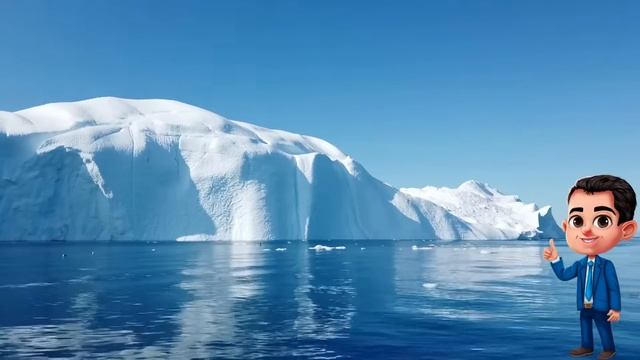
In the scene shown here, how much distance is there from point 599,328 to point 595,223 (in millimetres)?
1549

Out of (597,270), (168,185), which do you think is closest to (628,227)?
(597,270)

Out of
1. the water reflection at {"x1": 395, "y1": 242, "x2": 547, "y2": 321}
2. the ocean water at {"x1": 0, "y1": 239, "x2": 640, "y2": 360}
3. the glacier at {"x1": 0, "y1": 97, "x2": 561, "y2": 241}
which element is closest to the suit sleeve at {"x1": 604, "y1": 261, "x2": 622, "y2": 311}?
the ocean water at {"x1": 0, "y1": 239, "x2": 640, "y2": 360}

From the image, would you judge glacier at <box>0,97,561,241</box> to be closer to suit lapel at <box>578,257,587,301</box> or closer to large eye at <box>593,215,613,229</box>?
suit lapel at <box>578,257,587,301</box>

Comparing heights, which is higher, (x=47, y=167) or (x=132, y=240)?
(x=47, y=167)

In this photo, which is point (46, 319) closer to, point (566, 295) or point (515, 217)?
point (566, 295)

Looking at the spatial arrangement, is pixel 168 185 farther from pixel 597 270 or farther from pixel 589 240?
pixel 589 240

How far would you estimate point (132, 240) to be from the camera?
304ft

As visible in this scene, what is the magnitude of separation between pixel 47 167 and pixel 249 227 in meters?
33.7

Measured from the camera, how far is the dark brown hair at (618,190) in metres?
5.87

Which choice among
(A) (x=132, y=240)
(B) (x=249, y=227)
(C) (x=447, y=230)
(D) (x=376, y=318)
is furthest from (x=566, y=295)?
(C) (x=447, y=230)

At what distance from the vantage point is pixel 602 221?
5973 mm

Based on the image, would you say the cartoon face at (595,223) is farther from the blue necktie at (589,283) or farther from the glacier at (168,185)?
the glacier at (168,185)

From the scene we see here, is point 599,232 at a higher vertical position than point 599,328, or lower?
higher

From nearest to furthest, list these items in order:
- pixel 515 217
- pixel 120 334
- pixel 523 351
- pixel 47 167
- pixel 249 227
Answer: pixel 523 351
pixel 120 334
pixel 47 167
pixel 249 227
pixel 515 217
